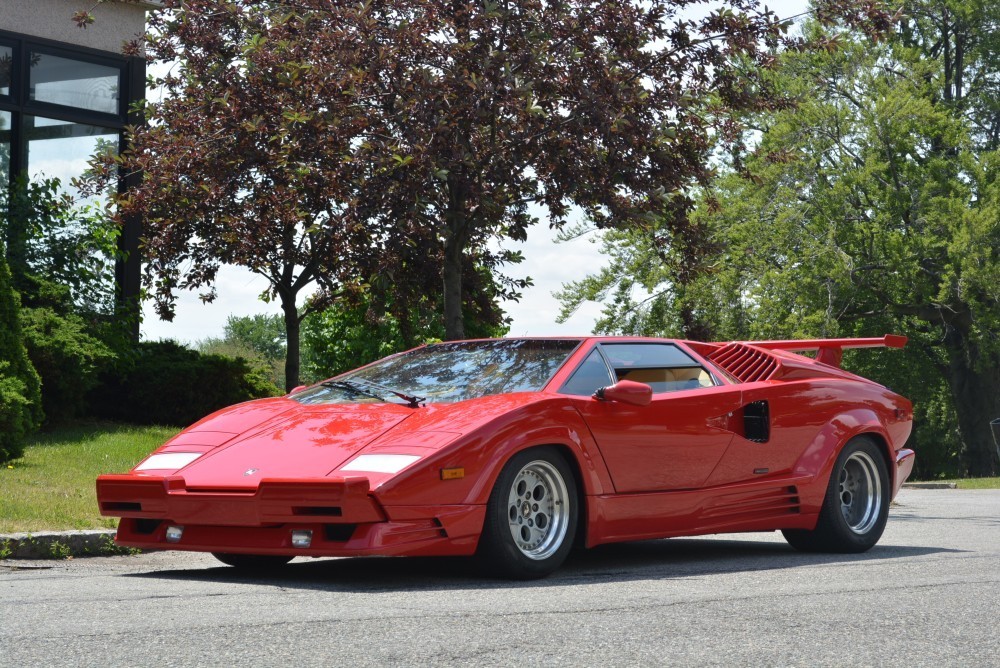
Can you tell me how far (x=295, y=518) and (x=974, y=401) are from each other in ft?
102

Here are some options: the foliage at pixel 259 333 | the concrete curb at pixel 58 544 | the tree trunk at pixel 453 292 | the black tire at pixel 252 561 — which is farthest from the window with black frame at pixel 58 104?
the foliage at pixel 259 333

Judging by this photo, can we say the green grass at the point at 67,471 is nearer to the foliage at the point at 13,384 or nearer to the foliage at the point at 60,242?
the foliage at the point at 13,384

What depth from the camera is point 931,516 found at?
12.9 meters

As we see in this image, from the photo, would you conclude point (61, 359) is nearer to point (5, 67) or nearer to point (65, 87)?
point (5, 67)

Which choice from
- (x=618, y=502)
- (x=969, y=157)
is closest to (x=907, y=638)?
(x=618, y=502)

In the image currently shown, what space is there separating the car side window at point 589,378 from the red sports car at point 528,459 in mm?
13

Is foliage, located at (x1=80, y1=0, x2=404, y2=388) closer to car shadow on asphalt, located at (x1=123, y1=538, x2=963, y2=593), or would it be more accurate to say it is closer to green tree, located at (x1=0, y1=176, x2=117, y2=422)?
green tree, located at (x1=0, y1=176, x2=117, y2=422)

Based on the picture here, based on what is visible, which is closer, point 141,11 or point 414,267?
point 414,267

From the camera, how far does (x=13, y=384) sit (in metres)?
11.6

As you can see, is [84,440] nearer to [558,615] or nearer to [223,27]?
[223,27]

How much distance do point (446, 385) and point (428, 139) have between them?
5.10 metres

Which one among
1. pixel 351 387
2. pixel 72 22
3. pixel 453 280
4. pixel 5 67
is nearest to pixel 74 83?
pixel 72 22

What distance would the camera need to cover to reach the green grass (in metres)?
8.52

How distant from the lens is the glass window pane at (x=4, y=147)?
53.4ft
